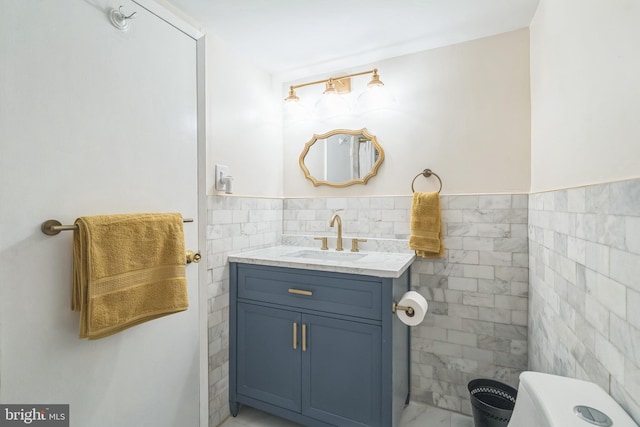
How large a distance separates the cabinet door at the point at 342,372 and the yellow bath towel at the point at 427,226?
0.62m

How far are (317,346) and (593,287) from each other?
3.86ft

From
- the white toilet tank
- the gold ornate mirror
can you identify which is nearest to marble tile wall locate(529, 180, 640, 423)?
the white toilet tank

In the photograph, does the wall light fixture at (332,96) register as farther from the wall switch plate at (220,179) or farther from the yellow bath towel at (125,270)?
the yellow bath towel at (125,270)

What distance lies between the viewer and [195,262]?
142 centimetres

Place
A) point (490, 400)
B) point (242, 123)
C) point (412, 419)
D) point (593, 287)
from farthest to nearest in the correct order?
point (242, 123)
point (412, 419)
point (490, 400)
point (593, 287)

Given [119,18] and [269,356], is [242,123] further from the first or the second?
[269,356]

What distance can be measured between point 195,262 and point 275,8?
136 cm

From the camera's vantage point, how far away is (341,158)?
7.08 feet

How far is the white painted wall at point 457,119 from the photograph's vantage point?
1.70 m

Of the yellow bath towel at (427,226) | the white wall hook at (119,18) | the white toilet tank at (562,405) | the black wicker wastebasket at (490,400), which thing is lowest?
the black wicker wastebasket at (490,400)

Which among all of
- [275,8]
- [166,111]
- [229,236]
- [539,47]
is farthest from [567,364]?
[275,8]

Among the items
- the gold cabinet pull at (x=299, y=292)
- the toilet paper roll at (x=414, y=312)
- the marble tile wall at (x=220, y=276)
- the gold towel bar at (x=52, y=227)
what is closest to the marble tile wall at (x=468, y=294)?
the toilet paper roll at (x=414, y=312)

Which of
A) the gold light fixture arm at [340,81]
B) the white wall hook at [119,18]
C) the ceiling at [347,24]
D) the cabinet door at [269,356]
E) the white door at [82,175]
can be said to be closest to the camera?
the white door at [82,175]

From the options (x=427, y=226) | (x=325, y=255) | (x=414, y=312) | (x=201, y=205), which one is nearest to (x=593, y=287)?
(x=414, y=312)
